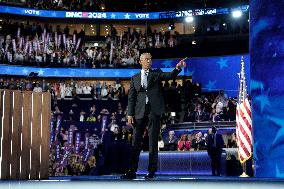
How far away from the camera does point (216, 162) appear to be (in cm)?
1341

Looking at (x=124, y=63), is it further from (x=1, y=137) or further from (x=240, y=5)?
(x=1, y=137)

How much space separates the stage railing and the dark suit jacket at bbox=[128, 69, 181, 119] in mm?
1219

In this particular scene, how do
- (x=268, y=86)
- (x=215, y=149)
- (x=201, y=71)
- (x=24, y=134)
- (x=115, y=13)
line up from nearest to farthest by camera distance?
(x=24, y=134), (x=268, y=86), (x=215, y=149), (x=201, y=71), (x=115, y=13)

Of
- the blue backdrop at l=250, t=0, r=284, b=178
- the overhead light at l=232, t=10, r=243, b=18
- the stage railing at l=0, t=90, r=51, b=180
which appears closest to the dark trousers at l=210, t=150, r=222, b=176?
the blue backdrop at l=250, t=0, r=284, b=178

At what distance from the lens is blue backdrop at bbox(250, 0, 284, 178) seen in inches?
286

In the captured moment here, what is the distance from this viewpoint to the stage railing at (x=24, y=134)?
671 centimetres

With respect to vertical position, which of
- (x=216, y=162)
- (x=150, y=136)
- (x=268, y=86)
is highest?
(x=268, y=86)

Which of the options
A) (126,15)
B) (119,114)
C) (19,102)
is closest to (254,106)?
(19,102)

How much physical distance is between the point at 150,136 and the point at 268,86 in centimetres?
189

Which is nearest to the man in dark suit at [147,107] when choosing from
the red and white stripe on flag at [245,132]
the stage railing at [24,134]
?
the stage railing at [24,134]

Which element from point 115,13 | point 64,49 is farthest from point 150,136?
point 115,13

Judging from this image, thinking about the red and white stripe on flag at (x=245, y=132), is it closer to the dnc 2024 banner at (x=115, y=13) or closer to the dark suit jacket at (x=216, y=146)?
the dark suit jacket at (x=216, y=146)

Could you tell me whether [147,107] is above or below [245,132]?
above

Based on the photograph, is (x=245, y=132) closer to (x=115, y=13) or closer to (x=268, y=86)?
(x=268, y=86)
